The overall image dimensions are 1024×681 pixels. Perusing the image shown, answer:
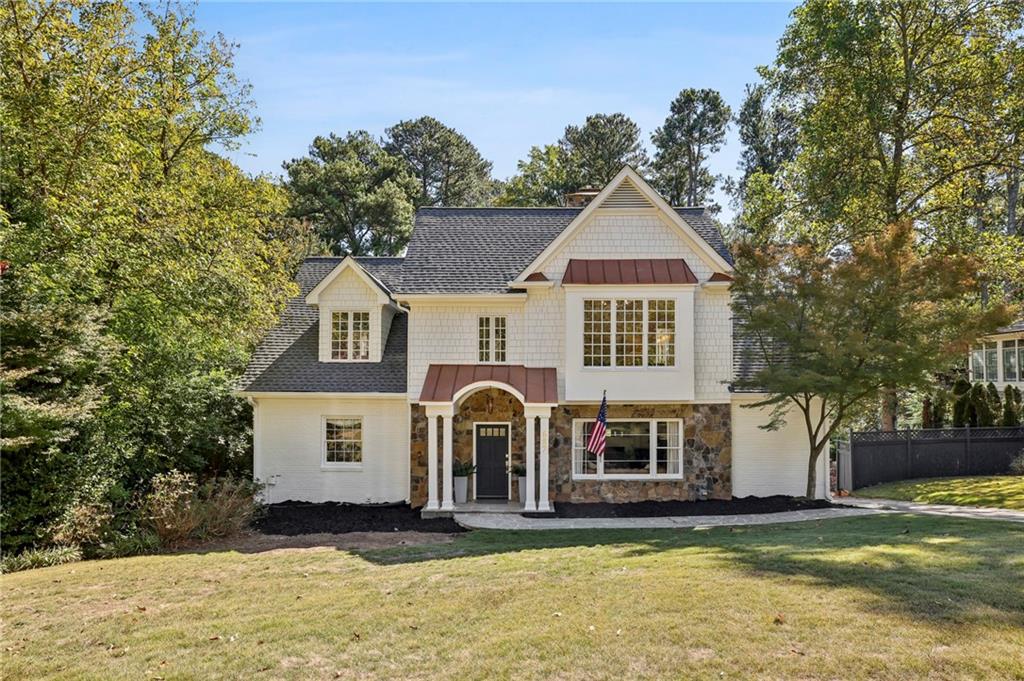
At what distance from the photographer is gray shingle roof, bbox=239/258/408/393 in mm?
19109

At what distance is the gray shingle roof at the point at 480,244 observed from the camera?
19.1 m

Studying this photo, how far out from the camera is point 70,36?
15938 millimetres

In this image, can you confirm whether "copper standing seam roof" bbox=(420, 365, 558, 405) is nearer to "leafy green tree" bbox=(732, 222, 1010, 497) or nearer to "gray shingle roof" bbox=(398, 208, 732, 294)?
"gray shingle roof" bbox=(398, 208, 732, 294)

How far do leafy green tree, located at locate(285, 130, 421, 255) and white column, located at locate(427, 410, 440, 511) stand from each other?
26833mm

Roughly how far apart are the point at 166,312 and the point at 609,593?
13578 millimetres

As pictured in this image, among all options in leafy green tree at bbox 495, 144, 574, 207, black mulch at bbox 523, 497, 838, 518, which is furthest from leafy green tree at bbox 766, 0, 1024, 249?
leafy green tree at bbox 495, 144, 574, 207

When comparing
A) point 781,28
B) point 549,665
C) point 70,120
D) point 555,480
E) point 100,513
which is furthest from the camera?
point 781,28

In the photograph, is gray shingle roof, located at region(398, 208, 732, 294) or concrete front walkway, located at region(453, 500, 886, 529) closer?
concrete front walkway, located at region(453, 500, 886, 529)

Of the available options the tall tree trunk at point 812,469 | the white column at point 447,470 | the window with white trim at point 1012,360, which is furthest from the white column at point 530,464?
the window with white trim at point 1012,360

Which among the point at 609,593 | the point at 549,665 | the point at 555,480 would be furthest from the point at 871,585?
the point at 555,480

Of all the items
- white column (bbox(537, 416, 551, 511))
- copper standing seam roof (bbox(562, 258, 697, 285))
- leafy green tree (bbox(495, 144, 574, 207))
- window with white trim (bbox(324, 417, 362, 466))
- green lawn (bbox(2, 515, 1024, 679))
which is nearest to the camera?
green lawn (bbox(2, 515, 1024, 679))

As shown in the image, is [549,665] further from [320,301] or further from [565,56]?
[320,301]

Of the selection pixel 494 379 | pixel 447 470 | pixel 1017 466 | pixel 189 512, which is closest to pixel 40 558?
pixel 189 512

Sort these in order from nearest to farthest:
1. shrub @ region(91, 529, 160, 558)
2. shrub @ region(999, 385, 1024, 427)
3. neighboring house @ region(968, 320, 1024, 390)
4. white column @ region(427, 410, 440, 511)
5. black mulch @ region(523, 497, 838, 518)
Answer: shrub @ region(91, 529, 160, 558) < black mulch @ region(523, 497, 838, 518) < white column @ region(427, 410, 440, 511) < shrub @ region(999, 385, 1024, 427) < neighboring house @ region(968, 320, 1024, 390)
